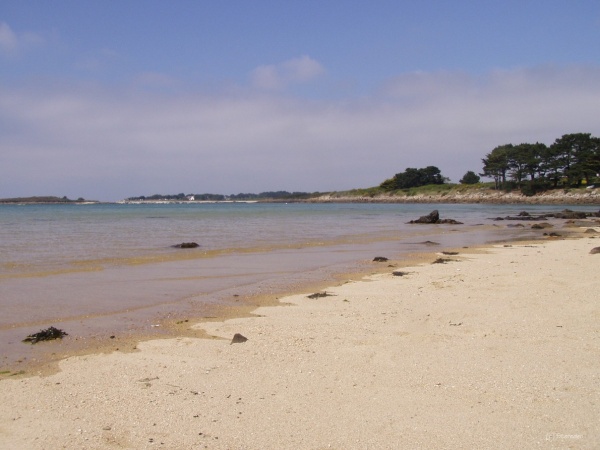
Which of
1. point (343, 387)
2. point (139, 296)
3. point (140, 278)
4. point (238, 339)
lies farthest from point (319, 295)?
point (140, 278)

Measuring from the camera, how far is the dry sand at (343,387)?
3865 millimetres

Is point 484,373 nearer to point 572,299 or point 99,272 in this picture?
point 572,299

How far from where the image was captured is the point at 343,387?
188 inches

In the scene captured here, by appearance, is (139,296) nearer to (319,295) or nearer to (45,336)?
(45,336)

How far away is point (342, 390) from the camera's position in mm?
4699

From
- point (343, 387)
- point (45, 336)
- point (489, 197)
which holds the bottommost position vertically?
point (343, 387)

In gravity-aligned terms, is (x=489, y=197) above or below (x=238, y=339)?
above

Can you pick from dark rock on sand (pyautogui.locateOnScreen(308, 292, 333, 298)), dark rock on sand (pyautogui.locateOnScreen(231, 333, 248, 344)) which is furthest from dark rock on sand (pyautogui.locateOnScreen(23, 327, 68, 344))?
dark rock on sand (pyautogui.locateOnScreen(308, 292, 333, 298))

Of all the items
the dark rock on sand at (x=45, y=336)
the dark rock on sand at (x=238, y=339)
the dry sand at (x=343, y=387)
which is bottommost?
the dry sand at (x=343, y=387)

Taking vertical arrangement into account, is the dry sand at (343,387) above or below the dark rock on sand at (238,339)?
below

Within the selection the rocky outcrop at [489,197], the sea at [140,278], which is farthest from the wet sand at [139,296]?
→ the rocky outcrop at [489,197]

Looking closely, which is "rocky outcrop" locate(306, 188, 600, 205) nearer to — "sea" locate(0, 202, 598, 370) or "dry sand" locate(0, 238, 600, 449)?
"sea" locate(0, 202, 598, 370)

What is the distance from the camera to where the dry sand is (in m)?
3.87

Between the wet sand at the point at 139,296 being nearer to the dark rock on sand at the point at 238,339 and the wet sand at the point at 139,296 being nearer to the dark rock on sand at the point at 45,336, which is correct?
the dark rock on sand at the point at 45,336
